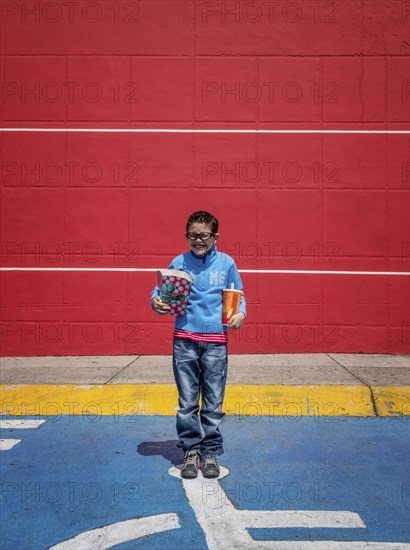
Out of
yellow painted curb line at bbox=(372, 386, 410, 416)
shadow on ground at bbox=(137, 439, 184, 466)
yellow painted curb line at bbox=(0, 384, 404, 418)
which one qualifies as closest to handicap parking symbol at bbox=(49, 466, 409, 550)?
shadow on ground at bbox=(137, 439, 184, 466)

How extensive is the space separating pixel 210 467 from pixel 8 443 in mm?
1707

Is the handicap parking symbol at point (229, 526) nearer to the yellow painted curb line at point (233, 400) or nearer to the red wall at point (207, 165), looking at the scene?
the yellow painted curb line at point (233, 400)

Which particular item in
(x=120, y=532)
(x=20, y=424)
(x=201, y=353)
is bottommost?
(x=20, y=424)

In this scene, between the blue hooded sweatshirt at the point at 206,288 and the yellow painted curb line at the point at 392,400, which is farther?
the yellow painted curb line at the point at 392,400

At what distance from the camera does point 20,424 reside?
4.50 meters

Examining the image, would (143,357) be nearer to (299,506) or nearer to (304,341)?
(304,341)

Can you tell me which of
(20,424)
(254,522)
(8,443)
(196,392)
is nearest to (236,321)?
(196,392)

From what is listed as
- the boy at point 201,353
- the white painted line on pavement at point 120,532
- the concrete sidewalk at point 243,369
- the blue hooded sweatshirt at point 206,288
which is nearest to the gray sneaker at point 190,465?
the boy at point 201,353

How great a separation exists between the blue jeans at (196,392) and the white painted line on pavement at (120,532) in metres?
Answer: 0.75

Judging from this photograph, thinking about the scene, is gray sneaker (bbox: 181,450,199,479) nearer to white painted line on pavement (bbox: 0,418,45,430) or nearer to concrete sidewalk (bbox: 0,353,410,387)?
white painted line on pavement (bbox: 0,418,45,430)

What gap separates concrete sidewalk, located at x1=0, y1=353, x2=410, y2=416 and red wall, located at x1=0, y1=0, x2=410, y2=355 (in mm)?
1237

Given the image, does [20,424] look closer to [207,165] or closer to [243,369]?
[243,369]

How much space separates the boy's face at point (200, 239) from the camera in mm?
3416

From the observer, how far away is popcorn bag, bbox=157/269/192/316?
3279 millimetres
